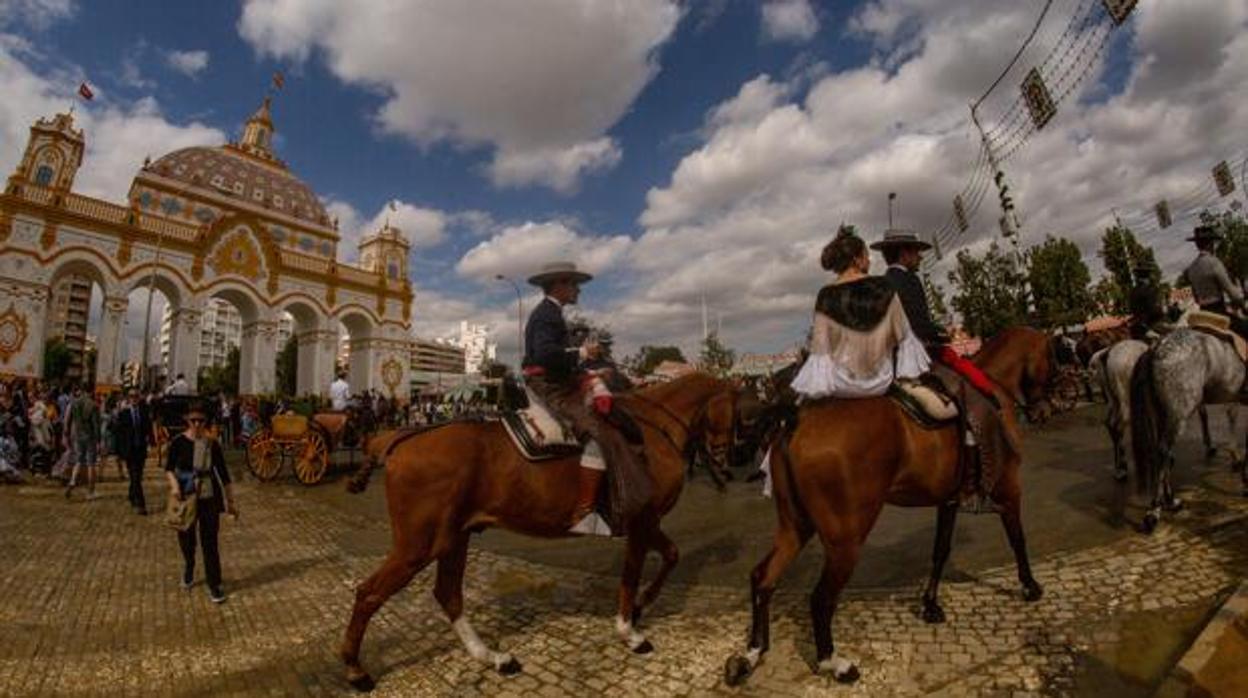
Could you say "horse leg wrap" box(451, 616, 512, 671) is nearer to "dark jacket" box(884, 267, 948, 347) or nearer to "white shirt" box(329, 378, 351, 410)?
"dark jacket" box(884, 267, 948, 347)

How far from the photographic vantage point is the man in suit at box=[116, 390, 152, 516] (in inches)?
385

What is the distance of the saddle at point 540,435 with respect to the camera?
13.1 ft

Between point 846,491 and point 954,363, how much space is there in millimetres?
1480

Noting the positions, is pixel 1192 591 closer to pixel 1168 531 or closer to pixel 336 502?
pixel 1168 531

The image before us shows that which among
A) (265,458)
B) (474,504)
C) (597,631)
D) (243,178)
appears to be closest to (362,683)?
(474,504)

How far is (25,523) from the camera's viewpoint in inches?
337

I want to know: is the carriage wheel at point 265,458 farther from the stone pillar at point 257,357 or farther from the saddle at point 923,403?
the stone pillar at point 257,357

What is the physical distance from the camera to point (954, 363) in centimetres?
414

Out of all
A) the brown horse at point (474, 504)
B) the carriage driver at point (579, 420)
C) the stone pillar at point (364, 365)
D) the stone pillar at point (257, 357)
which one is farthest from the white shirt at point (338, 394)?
the stone pillar at point (364, 365)

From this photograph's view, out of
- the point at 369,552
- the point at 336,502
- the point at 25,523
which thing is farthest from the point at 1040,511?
the point at 25,523

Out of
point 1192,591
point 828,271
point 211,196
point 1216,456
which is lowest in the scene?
point 1192,591

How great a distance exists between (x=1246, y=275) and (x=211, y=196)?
208 ft

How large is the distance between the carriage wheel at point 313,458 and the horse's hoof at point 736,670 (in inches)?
431

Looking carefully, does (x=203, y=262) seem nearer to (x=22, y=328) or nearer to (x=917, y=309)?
(x=22, y=328)
